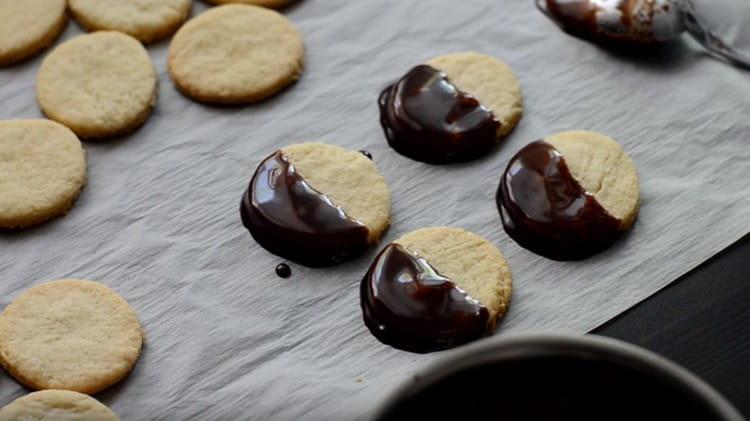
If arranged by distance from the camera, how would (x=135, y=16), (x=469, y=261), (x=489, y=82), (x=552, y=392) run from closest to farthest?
1. (x=552, y=392)
2. (x=469, y=261)
3. (x=489, y=82)
4. (x=135, y=16)

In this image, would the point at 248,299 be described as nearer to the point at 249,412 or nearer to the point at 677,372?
the point at 249,412

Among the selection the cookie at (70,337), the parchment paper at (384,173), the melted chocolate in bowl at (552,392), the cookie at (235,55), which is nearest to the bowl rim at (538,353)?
the melted chocolate in bowl at (552,392)

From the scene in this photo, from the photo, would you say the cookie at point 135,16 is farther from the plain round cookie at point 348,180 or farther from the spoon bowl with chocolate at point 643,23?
the spoon bowl with chocolate at point 643,23

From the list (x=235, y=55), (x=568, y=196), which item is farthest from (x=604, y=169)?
(x=235, y=55)

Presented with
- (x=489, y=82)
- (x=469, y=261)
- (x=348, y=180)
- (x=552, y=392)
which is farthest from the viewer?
(x=489, y=82)

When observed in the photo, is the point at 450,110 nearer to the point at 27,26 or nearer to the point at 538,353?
the point at 27,26

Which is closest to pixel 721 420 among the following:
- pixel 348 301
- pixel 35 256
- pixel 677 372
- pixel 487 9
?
pixel 677 372
